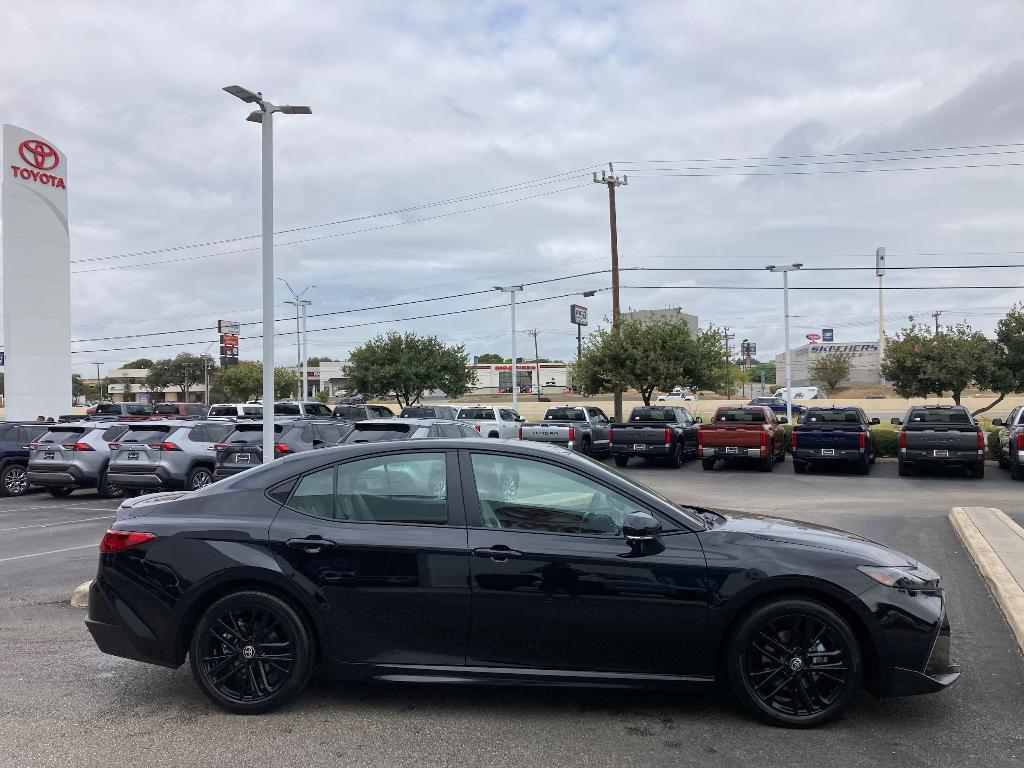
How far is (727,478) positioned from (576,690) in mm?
16553

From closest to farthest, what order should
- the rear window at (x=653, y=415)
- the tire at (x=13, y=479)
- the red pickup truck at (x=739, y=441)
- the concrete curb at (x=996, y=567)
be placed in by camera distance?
1. the concrete curb at (x=996, y=567)
2. the tire at (x=13, y=479)
3. the red pickup truck at (x=739, y=441)
4. the rear window at (x=653, y=415)

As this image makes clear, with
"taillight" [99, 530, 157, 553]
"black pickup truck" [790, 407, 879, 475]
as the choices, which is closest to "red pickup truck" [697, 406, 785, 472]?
"black pickup truck" [790, 407, 879, 475]

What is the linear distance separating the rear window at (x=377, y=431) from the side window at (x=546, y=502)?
31.8 ft

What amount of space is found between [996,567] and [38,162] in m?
32.9

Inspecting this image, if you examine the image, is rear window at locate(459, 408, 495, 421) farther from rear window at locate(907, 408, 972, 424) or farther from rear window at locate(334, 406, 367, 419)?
rear window at locate(907, 408, 972, 424)

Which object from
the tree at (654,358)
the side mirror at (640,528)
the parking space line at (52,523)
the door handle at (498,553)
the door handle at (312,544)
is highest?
the tree at (654,358)

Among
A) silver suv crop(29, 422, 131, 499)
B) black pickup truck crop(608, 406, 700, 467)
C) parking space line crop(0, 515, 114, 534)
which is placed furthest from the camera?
black pickup truck crop(608, 406, 700, 467)

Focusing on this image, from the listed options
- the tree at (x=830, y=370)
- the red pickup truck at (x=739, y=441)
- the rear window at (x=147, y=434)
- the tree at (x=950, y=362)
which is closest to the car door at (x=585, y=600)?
the rear window at (x=147, y=434)

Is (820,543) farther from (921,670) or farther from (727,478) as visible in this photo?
(727,478)

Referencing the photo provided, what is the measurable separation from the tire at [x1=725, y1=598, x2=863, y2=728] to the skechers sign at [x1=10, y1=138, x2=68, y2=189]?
32900 mm

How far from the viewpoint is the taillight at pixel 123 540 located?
488cm

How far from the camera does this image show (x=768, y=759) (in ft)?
13.6

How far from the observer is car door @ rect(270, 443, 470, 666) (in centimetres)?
460

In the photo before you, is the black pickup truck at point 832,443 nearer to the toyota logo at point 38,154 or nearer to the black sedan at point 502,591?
the black sedan at point 502,591
